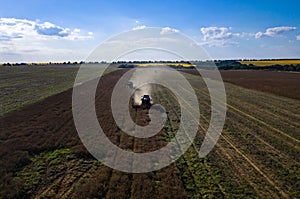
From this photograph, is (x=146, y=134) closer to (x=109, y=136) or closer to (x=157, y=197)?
(x=109, y=136)

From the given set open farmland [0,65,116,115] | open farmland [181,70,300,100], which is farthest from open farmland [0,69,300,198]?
open farmland [181,70,300,100]

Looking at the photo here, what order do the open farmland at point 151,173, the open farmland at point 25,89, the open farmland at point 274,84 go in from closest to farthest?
the open farmland at point 151,173
the open farmland at point 25,89
the open farmland at point 274,84

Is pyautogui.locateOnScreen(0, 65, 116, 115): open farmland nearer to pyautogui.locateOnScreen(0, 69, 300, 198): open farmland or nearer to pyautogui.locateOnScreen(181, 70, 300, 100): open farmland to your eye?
pyautogui.locateOnScreen(0, 69, 300, 198): open farmland

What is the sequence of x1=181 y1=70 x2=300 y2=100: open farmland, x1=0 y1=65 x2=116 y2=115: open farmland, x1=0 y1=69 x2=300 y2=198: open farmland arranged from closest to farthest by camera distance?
x1=0 y1=69 x2=300 y2=198: open farmland
x1=0 y1=65 x2=116 y2=115: open farmland
x1=181 y1=70 x2=300 y2=100: open farmland

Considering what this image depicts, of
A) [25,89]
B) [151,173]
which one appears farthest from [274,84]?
[151,173]

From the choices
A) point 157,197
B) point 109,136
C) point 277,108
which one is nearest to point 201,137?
point 109,136

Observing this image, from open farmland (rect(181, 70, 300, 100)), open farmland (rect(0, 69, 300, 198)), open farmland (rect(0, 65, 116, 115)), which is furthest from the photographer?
open farmland (rect(181, 70, 300, 100))

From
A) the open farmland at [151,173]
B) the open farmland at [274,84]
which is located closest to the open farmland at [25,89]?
the open farmland at [151,173]

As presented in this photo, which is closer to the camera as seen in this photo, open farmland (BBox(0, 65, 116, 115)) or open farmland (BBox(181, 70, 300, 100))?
open farmland (BBox(0, 65, 116, 115))

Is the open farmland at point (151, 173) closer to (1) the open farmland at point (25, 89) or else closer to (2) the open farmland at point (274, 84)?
(1) the open farmland at point (25, 89)
